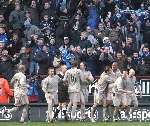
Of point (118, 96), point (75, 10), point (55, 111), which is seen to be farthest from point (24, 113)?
point (75, 10)

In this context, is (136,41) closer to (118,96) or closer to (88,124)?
(118,96)

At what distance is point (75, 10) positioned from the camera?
31391 millimetres

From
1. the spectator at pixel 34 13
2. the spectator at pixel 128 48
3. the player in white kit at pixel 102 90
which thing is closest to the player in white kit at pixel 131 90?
the player in white kit at pixel 102 90

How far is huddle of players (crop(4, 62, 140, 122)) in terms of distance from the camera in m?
24.6

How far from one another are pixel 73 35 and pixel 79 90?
467 centimetres

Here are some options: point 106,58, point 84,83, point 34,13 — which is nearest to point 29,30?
point 34,13

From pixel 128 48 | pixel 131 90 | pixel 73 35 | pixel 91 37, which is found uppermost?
pixel 73 35

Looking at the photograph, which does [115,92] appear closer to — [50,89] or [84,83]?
→ [84,83]

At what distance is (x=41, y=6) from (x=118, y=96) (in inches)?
266

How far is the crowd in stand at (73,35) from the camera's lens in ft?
89.2

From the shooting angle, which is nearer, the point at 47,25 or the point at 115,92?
the point at 115,92

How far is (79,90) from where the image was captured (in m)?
25.0

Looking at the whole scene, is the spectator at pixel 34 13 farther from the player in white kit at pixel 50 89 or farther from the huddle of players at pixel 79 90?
the player in white kit at pixel 50 89

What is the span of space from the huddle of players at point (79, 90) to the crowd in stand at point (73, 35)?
1.39 metres
